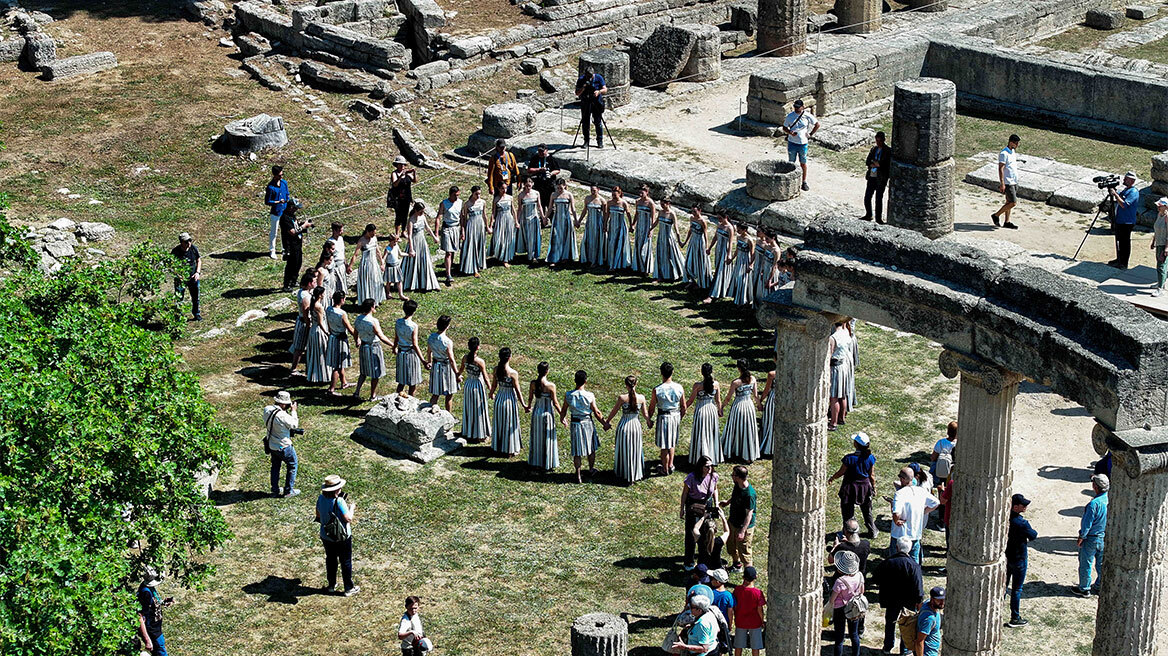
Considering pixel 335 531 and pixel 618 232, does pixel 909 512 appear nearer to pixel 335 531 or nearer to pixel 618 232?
pixel 335 531

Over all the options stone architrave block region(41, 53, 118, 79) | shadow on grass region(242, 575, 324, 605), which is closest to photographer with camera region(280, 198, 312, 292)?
shadow on grass region(242, 575, 324, 605)

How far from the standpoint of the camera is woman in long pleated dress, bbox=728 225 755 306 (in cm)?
2191

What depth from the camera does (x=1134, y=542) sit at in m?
11.6

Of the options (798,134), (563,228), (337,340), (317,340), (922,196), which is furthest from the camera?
(798,134)

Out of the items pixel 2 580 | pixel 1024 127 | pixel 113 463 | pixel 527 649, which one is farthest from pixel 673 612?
pixel 1024 127

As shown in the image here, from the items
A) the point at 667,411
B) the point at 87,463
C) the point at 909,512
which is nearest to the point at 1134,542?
the point at 909,512

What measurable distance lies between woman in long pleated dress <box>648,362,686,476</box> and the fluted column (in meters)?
4.05

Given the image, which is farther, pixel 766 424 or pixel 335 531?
pixel 766 424

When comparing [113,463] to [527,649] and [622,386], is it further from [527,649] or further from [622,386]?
[622,386]

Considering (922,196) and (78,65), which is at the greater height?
(78,65)

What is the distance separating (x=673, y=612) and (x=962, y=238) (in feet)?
32.4

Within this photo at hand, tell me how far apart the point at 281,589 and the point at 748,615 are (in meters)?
4.47

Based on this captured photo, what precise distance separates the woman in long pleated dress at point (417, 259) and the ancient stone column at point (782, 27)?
37.8 feet

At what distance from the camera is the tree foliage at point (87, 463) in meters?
11.9
